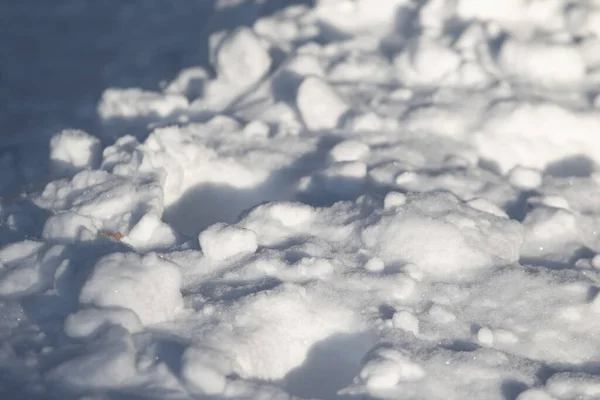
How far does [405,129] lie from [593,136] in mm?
798

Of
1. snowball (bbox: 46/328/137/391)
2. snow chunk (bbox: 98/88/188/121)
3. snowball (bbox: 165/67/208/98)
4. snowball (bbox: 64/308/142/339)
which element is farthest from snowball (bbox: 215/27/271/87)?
snowball (bbox: 46/328/137/391)

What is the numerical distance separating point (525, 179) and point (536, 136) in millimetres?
263

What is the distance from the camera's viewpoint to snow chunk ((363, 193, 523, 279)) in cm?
227

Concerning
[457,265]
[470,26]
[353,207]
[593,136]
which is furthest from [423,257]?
[470,26]

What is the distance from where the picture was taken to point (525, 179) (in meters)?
2.74

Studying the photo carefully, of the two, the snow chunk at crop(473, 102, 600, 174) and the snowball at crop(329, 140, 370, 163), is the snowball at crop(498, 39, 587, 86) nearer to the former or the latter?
the snow chunk at crop(473, 102, 600, 174)

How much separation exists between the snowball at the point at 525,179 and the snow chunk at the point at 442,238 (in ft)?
1.11

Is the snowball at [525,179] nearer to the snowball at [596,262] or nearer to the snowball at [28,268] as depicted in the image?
the snowball at [596,262]

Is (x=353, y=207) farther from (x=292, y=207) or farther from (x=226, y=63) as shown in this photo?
(x=226, y=63)

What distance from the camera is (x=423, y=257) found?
226 centimetres

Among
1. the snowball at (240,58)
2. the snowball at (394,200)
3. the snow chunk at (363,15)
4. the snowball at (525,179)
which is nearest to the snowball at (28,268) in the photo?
the snowball at (394,200)

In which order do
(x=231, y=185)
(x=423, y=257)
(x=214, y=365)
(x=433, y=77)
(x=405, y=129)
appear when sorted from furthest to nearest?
(x=433, y=77) < (x=405, y=129) < (x=231, y=185) < (x=423, y=257) < (x=214, y=365)

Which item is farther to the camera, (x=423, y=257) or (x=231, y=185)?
(x=231, y=185)

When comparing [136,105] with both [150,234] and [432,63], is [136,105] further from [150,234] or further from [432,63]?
[432,63]
